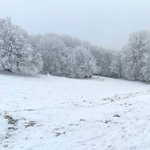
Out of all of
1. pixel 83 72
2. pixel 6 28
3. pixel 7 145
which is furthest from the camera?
pixel 83 72

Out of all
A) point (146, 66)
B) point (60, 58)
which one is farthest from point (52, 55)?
point (146, 66)

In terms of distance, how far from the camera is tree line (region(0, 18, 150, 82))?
2387 centimetres

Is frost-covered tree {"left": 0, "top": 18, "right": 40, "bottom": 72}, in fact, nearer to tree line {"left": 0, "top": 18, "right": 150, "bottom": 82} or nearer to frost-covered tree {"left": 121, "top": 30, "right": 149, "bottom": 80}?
tree line {"left": 0, "top": 18, "right": 150, "bottom": 82}

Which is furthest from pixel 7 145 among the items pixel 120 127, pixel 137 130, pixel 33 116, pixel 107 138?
pixel 137 130

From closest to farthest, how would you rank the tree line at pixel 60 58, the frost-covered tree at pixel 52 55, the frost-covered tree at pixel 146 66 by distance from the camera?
the tree line at pixel 60 58, the frost-covered tree at pixel 146 66, the frost-covered tree at pixel 52 55

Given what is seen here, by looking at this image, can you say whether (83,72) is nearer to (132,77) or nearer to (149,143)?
(132,77)

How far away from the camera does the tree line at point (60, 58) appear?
940 inches

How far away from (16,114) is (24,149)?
3.53 meters

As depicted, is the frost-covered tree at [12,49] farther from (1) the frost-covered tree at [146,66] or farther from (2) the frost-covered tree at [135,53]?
(1) the frost-covered tree at [146,66]

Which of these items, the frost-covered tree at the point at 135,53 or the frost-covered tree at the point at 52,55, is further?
the frost-covered tree at the point at 52,55

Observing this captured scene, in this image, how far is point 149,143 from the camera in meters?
4.09

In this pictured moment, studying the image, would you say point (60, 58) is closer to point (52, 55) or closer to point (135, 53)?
point (52, 55)

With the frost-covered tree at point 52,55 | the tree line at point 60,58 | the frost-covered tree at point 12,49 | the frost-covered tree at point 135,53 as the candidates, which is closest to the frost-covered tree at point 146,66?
the tree line at point 60,58

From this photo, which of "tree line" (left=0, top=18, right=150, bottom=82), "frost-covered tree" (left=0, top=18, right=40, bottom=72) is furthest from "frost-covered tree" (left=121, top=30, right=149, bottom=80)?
"frost-covered tree" (left=0, top=18, right=40, bottom=72)
